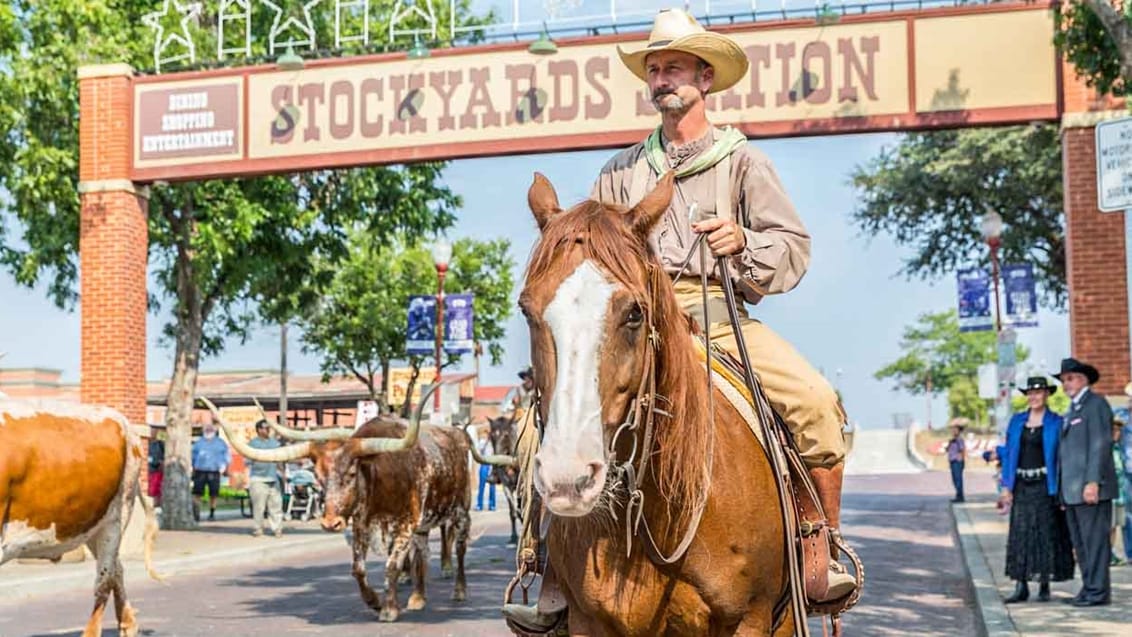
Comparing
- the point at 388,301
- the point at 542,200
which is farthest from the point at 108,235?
the point at 388,301

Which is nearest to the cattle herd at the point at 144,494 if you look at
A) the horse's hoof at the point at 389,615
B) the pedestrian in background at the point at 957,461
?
the horse's hoof at the point at 389,615

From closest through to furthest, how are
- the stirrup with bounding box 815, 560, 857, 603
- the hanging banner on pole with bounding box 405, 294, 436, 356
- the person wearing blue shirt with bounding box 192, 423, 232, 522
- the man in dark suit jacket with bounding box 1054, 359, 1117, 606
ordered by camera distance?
the stirrup with bounding box 815, 560, 857, 603 < the man in dark suit jacket with bounding box 1054, 359, 1117, 606 < the person wearing blue shirt with bounding box 192, 423, 232, 522 < the hanging banner on pole with bounding box 405, 294, 436, 356

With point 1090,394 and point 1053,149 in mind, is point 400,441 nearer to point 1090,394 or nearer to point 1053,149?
point 1090,394

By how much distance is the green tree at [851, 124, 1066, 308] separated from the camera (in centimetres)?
2748

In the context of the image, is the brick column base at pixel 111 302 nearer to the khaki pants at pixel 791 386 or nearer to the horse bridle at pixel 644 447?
the khaki pants at pixel 791 386

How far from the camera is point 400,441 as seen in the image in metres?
13.2

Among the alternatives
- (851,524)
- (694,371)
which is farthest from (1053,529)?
(851,524)

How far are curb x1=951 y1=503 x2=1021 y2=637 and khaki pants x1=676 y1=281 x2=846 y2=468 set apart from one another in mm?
5841

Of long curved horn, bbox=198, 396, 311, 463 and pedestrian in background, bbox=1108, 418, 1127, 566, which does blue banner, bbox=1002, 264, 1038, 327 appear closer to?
pedestrian in background, bbox=1108, 418, 1127, 566

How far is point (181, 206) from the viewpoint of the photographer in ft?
77.9

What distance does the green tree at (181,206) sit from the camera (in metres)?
21.3

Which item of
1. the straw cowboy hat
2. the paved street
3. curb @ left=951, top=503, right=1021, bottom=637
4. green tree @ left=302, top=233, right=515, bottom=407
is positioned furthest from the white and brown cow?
green tree @ left=302, top=233, right=515, bottom=407

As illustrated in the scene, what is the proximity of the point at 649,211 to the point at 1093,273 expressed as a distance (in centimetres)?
1530

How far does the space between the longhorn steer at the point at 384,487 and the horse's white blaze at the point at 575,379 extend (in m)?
8.19
